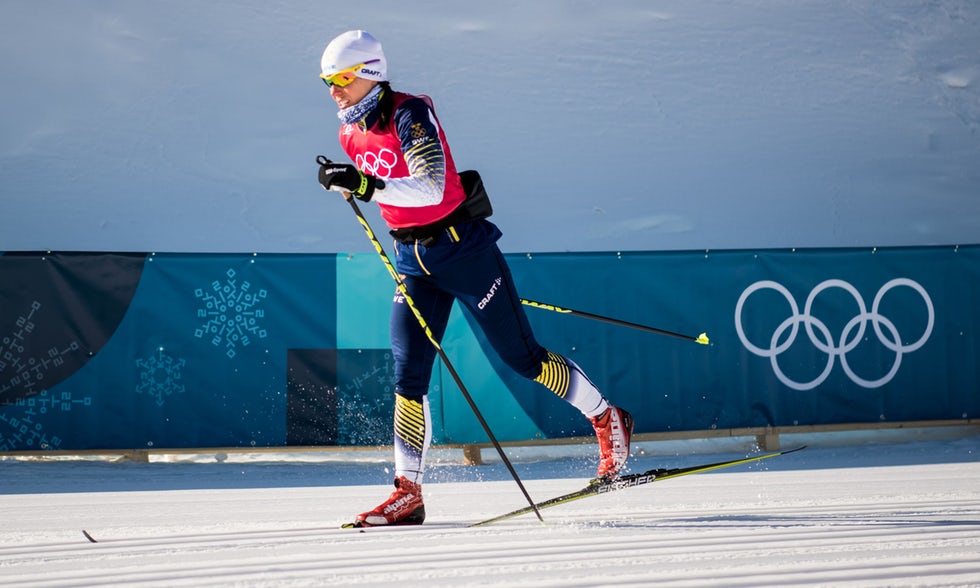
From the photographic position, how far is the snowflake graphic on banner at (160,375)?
736 cm

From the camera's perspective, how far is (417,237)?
410 cm

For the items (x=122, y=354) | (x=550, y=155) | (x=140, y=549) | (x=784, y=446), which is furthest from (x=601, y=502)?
(x=550, y=155)

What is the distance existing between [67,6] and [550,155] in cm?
843

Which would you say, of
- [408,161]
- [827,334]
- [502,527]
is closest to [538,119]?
[827,334]

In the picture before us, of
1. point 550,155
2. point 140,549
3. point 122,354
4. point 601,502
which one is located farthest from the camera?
point 550,155

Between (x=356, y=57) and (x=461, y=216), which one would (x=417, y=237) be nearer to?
(x=461, y=216)

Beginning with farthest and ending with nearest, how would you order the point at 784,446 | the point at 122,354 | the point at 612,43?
1. the point at 612,43
2. the point at 784,446
3. the point at 122,354

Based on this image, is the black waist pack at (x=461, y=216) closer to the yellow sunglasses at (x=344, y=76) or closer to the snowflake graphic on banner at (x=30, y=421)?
the yellow sunglasses at (x=344, y=76)

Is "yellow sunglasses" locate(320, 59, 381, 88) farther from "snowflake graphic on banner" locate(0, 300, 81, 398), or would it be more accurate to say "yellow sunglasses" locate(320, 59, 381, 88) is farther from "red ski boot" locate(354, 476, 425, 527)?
"snowflake graphic on banner" locate(0, 300, 81, 398)

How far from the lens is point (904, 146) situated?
15102mm

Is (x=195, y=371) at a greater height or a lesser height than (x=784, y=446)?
greater

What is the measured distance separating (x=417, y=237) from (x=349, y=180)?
421 millimetres

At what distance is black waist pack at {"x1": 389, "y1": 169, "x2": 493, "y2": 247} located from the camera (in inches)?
161

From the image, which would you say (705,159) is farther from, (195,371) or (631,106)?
(195,371)
